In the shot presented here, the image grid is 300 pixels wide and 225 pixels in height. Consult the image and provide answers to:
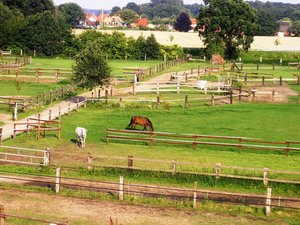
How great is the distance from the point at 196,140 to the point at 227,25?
55.5 metres

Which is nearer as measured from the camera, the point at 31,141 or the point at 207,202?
the point at 207,202

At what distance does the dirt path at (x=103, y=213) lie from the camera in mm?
18464

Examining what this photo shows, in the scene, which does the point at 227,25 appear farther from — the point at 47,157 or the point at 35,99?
the point at 47,157

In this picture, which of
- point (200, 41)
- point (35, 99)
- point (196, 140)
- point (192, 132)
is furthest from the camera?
point (200, 41)

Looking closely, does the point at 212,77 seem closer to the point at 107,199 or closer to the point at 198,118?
the point at 198,118

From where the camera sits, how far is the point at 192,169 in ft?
79.8

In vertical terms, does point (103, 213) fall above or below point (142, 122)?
below

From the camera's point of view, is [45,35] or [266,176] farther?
[45,35]

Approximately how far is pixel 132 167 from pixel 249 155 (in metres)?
6.90

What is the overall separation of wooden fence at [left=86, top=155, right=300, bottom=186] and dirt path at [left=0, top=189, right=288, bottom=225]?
2962mm

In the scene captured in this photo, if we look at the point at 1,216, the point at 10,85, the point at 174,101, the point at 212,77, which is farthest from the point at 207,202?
the point at 212,77

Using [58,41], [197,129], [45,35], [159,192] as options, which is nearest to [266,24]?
[58,41]

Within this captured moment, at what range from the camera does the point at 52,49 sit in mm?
84375

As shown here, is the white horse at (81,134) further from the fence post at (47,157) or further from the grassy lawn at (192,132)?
the fence post at (47,157)
